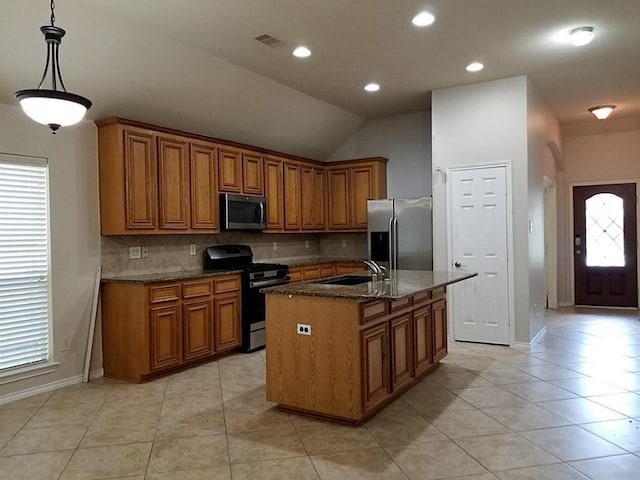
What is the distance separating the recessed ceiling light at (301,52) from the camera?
173 inches

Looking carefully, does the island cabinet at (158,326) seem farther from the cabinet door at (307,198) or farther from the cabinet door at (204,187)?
the cabinet door at (307,198)

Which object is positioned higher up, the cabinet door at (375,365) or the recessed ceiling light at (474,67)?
the recessed ceiling light at (474,67)

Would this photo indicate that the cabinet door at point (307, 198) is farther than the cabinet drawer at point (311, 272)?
Yes

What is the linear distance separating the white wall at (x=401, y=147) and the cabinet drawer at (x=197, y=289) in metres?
3.38

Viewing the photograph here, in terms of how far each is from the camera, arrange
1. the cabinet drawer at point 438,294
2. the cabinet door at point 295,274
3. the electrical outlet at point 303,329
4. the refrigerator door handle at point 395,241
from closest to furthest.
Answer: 1. the electrical outlet at point 303,329
2. the cabinet drawer at point 438,294
3. the cabinet door at point 295,274
4. the refrigerator door handle at point 395,241

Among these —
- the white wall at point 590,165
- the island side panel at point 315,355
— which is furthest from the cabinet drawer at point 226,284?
the white wall at point 590,165

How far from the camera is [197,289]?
4832 millimetres

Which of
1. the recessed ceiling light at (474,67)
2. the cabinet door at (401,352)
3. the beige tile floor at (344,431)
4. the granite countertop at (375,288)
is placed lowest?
the beige tile floor at (344,431)

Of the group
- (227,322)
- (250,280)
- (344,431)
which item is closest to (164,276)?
(227,322)

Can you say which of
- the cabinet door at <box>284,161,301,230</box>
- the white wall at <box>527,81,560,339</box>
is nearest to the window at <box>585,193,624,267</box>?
the white wall at <box>527,81,560,339</box>

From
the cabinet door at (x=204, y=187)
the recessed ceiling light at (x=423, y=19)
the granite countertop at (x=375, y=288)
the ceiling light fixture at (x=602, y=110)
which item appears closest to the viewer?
the granite countertop at (x=375, y=288)

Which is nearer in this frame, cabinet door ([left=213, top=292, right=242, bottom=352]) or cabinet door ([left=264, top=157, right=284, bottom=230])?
cabinet door ([left=213, top=292, right=242, bottom=352])

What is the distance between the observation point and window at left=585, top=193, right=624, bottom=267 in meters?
7.77

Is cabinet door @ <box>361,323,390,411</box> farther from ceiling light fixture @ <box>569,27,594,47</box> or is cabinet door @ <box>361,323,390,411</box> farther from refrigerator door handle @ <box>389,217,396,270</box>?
ceiling light fixture @ <box>569,27,594,47</box>
